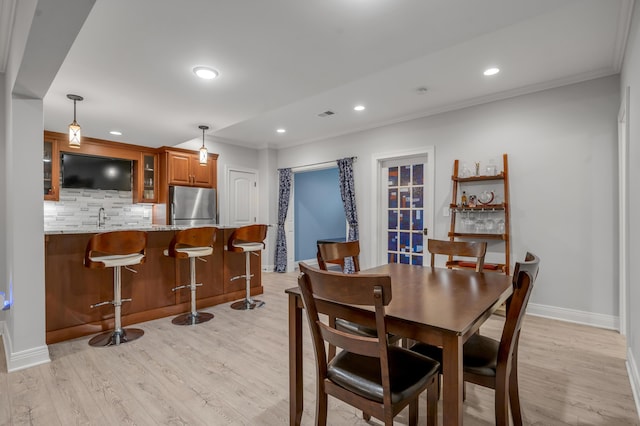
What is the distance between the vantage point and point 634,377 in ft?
6.88

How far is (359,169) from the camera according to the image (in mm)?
5285

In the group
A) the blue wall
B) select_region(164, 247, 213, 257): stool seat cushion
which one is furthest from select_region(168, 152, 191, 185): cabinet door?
select_region(164, 247, 213, 257): stool seat cushion

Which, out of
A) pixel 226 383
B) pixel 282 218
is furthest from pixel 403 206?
pixel 226 383

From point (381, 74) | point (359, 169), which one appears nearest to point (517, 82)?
point (381, 74)

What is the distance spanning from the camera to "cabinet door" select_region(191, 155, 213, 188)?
5.68 metres

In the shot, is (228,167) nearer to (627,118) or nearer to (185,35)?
(185,35)

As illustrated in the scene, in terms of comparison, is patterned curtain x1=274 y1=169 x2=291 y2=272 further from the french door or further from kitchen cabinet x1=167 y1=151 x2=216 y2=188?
the french door

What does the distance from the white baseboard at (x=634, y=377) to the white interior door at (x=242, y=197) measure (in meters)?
5.61

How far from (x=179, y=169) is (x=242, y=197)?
132 cm

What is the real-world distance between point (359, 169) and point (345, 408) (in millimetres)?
3881

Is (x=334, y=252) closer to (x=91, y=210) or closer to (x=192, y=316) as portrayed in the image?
(x=192, y=316)

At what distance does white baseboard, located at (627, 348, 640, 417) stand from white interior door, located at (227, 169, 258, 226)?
5.61 m

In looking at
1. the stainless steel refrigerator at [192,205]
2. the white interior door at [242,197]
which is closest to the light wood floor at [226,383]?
the stainless steel refrigerator at [192,205]

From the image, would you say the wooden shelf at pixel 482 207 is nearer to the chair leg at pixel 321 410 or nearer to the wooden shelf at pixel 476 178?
the wooden shelf at pixel 476 178
